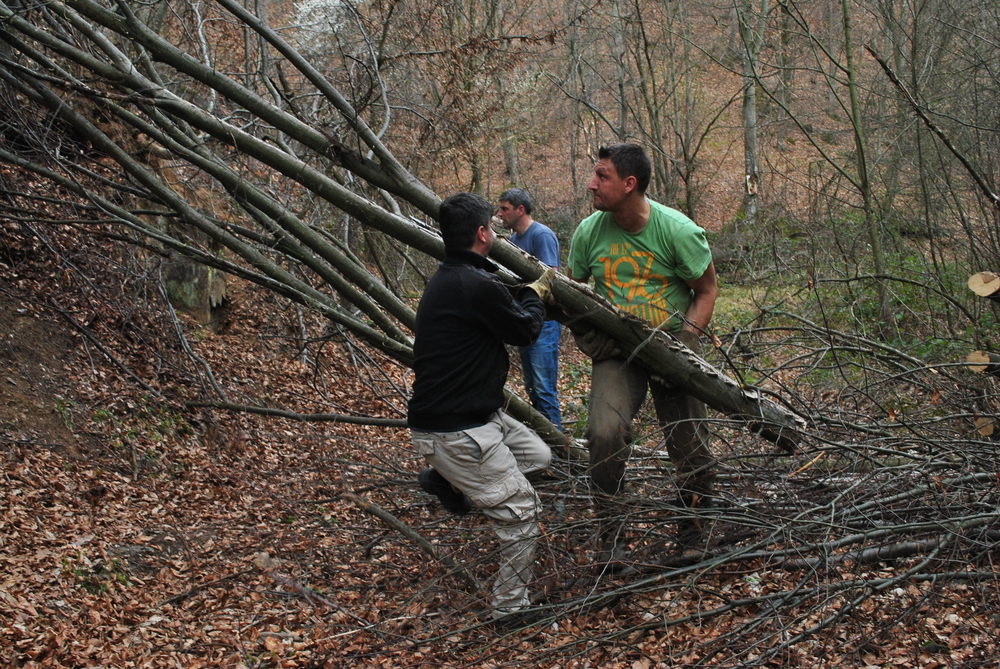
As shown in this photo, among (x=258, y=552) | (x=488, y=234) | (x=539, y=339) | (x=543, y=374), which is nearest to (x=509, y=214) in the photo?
(x=539, y=339)

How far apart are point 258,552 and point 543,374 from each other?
2491 mm

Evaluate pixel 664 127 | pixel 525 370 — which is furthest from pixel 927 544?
pixel 664 127

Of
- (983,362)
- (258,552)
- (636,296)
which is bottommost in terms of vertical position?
(258,552)

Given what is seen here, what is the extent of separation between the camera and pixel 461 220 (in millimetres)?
3553

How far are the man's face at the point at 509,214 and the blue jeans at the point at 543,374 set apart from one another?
0.92 m

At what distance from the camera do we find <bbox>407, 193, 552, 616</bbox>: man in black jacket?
3.50m

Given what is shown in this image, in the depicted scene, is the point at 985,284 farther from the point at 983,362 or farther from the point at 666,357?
the point at 666,357

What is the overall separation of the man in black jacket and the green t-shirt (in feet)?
1.77

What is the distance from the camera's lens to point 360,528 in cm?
470

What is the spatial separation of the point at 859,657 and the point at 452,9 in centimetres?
926

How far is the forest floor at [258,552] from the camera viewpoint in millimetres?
3264

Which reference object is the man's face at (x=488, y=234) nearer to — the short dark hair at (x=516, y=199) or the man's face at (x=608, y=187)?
the man's face at (x=608, y=187)

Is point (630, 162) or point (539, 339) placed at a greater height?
point (630, 162)

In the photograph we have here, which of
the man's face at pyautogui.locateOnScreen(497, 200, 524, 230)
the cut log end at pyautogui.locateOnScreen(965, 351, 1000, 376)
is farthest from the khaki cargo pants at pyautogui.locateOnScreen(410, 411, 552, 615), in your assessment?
the man's face at pyautogui.locateOnScreen(497, 200, 524, 230)
